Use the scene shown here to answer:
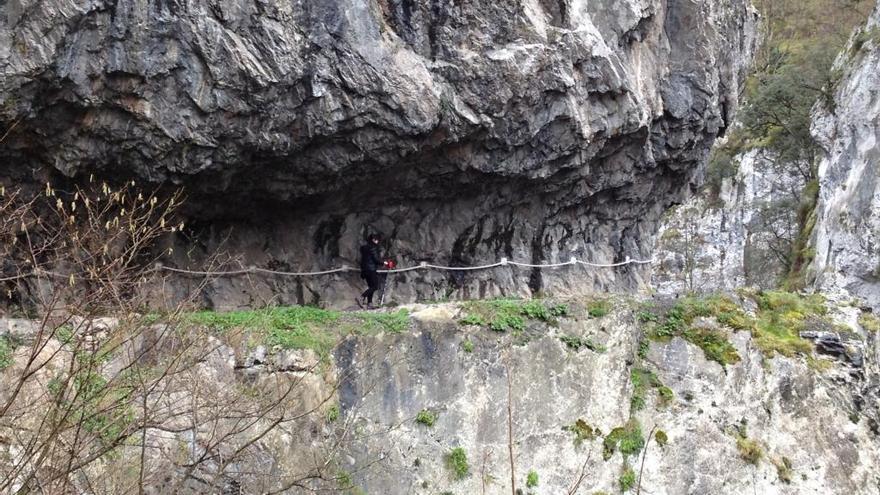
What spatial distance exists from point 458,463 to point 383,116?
5171 mm

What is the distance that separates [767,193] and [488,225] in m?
26.4

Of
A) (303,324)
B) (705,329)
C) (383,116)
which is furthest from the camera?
(705,329)

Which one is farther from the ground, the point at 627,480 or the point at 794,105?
the point at 794,105

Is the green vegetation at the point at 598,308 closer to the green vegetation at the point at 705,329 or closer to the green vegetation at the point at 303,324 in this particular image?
the green vegetation at the point at 705,329

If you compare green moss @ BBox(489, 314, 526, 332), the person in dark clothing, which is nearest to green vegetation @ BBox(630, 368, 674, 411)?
green moss @ BBox(489, 314, 526, 332)

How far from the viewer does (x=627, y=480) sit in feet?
39.0

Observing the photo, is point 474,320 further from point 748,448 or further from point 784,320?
point 784,320

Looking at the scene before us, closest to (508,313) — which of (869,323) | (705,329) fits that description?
(705,329)

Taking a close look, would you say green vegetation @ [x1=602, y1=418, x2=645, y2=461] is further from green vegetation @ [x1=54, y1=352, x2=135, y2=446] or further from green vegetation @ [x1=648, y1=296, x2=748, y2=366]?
green vegetation @ [x1=54, y1=352, x2=135, y2=446]

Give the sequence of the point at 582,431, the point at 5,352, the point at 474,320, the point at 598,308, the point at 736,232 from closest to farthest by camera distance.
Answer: the point at 5,352 < the point at 582,431 < the point at 474,320 < the point at 598,308 < the point at 736,232

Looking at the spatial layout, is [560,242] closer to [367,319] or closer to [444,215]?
[444,215]

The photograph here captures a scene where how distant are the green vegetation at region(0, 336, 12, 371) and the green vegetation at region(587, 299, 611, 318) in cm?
835

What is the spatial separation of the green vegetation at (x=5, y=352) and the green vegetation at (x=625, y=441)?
26.9 feet

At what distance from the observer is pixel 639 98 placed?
48.5ft
